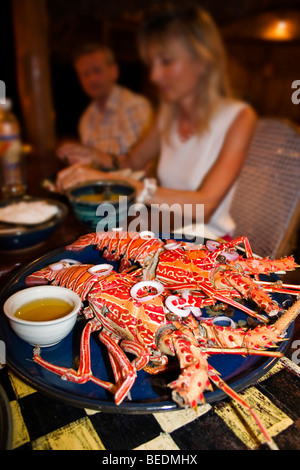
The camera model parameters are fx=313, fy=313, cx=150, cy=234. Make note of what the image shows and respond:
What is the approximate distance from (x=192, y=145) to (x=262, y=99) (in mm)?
8466

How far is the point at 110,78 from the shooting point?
16.6ft

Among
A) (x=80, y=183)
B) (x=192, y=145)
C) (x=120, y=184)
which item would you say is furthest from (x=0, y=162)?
Result: (x=192, y=145)

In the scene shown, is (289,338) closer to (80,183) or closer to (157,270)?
(157,270)

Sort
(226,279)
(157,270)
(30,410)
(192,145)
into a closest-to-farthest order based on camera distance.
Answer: (30,410) < (226,279) < (157,270) < (192,145)

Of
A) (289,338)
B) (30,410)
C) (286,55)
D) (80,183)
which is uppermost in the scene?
(286,55)

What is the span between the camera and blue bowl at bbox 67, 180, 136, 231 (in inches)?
72.2

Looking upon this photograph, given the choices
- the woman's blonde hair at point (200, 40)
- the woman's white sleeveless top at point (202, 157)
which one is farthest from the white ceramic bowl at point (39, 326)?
the woman's blonde hair at point (200, 40)

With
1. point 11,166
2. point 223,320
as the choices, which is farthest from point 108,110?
point 223,320

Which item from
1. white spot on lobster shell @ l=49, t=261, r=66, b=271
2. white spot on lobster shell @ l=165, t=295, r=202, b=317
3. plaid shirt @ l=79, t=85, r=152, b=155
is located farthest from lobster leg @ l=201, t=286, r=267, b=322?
plaid shirt @ l=79, t=85, r=152, b=155

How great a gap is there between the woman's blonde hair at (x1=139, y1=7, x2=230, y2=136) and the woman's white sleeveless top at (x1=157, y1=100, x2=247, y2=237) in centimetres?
11

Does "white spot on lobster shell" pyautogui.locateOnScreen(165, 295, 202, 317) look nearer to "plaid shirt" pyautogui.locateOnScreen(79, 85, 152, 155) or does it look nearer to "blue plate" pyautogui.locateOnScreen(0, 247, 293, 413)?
"blue plate" pyautogui.locateOnScreen(0, 247, 293, 413)

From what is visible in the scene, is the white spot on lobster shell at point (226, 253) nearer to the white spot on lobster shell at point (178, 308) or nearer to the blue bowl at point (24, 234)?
the white spot on lobster shell at point (178, 308)

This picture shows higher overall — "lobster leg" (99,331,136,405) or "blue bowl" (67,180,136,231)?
"blue bowl" (67,180,136,231)

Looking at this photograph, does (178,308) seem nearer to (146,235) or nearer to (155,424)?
(155,424)
